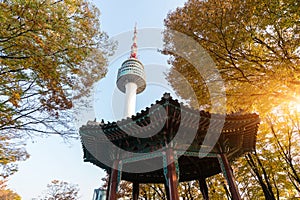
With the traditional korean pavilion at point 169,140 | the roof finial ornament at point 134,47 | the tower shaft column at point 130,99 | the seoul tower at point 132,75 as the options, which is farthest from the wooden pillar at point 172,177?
the roof finial ornament at point 134,47

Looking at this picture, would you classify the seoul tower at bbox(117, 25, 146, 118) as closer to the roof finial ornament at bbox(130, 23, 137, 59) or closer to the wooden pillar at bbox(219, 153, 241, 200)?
the roof finial ornament at bbox(130, 23, 137, 59)

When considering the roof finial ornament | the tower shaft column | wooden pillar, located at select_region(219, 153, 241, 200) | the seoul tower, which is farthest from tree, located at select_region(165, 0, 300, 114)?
the roof finial ornament

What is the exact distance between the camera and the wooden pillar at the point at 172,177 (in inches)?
203

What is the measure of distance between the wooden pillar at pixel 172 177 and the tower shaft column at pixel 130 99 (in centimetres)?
1926

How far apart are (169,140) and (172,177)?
3.80 ft

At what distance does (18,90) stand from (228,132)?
7405 millimetres

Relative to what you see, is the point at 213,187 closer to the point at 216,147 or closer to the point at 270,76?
the point at 216,147

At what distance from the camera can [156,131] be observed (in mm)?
6148

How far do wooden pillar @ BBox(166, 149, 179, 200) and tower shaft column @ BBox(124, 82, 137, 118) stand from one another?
1926 centimetres

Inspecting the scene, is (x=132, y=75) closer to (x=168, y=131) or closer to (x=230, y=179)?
(x=168, y=131)

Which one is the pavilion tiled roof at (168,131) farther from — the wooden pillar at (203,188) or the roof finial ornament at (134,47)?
the roof finial ornament at (134,47)

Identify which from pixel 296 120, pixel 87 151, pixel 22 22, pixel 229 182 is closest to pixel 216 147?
pixel 229 182

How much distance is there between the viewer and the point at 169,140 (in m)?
6.16

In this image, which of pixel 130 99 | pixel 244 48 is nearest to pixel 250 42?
pixel 244 48
